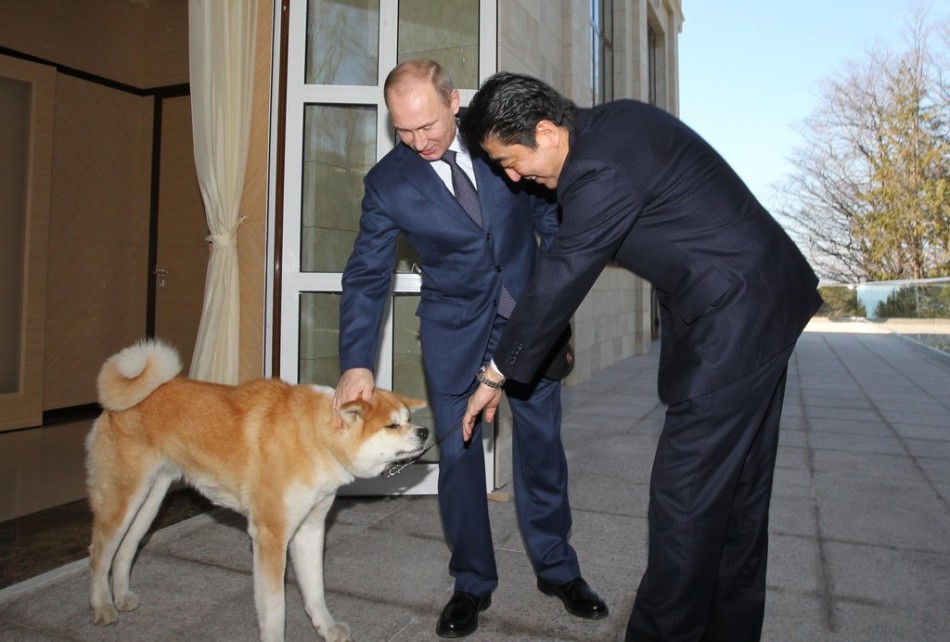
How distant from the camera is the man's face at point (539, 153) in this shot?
1853 millimetres

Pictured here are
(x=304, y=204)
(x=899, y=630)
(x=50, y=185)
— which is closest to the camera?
(x=899, y=630)

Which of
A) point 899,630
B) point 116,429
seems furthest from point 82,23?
point 899,630

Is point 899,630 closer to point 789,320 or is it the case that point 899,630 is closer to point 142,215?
point 789,320

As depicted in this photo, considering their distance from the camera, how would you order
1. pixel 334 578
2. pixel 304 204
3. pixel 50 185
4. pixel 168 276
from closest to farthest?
1. pixel 334 578
2. pixel 304 204
3. pixel 50 185
4. pixel 168 276

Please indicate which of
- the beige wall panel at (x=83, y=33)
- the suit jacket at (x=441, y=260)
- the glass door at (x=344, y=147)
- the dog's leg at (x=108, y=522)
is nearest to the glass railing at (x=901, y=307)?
the glass door at (x=344, y=147)

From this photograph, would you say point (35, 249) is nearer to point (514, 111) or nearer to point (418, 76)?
point (418, 76)

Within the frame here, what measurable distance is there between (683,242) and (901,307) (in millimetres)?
16771

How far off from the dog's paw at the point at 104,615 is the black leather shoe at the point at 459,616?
119 cm

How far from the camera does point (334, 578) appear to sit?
2.89m

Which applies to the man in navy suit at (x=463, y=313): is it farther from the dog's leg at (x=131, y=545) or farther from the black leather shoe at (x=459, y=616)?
the dog's leg at (x=131, y=545)

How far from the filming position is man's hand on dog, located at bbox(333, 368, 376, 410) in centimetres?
233

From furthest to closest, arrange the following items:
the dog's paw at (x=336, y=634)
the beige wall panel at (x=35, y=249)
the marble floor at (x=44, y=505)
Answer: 1. the beige wall panel at (x=35, y=249)
2. the marble floor at (x=44, y=505)
3. the dog's paw at (x=336, y=634)

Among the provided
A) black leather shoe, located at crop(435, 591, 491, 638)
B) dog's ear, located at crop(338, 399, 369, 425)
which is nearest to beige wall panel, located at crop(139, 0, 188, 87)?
dog's ear, located at crop(338, 399, 369, 425)

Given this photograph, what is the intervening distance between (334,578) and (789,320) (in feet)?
6.92
